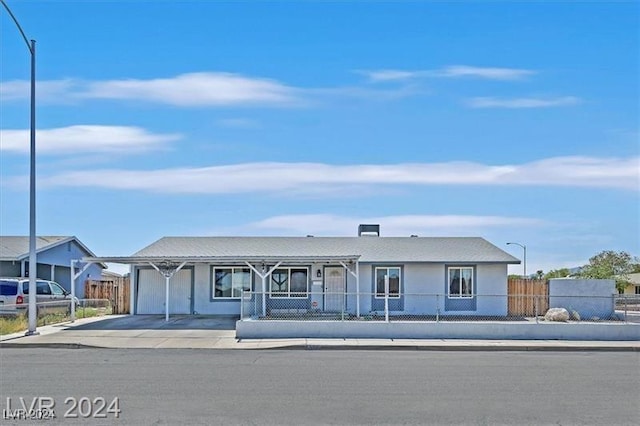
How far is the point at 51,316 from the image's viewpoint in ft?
104

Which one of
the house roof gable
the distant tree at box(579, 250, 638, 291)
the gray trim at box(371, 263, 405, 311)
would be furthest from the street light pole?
the distant tree at box(579, 250, 638, 291)

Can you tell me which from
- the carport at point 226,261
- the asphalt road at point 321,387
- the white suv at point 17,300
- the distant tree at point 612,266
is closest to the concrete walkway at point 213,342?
the asphalt road at point 321,387

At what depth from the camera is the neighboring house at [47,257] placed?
42188 mm

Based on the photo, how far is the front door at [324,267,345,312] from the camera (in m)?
36.3

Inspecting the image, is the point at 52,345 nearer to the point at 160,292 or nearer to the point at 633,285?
the point at 160,292

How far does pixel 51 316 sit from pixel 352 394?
68.8 feet

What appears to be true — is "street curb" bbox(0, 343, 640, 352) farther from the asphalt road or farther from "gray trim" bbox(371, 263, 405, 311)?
"gray trim" bbox(371, 263, 405, 311)

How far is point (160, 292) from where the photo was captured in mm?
36594

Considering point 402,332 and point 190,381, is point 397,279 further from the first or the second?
point 190,381

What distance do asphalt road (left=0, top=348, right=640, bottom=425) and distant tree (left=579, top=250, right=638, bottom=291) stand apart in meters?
59.7

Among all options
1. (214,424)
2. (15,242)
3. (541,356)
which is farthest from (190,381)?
(15,242)

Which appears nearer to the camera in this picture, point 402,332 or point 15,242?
point 402,332

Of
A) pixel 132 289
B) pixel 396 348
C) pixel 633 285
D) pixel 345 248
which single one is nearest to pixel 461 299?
pixel 345 248

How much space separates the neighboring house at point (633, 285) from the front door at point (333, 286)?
51748mm
